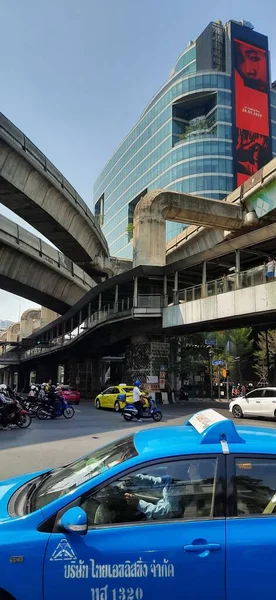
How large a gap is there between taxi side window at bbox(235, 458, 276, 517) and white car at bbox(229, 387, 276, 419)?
1550cm

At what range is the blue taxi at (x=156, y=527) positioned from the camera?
247 cm

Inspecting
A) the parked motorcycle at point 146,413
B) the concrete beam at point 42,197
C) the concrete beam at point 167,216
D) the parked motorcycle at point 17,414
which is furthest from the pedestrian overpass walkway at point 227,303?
the parked motorcycle at point 17,414

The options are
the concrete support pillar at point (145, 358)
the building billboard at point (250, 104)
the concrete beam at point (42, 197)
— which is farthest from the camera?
the building billboard at point (250, 104)

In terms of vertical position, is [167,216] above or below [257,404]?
above

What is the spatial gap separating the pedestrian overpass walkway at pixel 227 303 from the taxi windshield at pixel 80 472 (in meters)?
18.5

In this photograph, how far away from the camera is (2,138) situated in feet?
59.0

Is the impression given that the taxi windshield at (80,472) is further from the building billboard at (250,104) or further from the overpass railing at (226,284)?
the building billboard at (250,104)

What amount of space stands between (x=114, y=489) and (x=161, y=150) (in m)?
94.8

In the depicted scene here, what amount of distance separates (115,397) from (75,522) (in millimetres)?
21580

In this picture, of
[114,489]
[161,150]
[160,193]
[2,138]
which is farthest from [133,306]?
[161,150]

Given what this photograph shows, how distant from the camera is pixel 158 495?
2.88 metres

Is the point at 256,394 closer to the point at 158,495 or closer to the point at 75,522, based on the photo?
the point at 158,495

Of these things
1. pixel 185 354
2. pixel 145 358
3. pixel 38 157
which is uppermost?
pixel 38 157

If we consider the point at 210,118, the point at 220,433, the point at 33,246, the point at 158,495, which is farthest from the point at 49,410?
the point at 210,118
